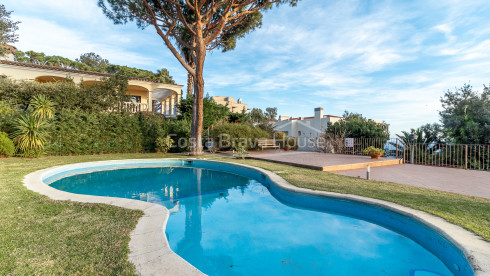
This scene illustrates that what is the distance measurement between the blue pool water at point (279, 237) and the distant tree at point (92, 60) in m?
55.8

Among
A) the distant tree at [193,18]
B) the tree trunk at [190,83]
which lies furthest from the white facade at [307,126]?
the tree trunk at [190,83]

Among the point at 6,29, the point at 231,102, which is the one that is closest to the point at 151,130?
the point at 6,29

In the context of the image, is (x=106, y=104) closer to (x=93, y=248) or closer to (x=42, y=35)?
(x=42, y=35)

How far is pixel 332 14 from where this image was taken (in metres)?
12.3

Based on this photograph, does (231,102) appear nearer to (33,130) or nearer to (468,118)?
(33,130)

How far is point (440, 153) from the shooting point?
10.3 m

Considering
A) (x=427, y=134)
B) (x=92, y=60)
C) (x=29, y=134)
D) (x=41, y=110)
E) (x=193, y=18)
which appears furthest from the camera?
(x=92, y=60)

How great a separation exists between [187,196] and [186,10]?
1256 cm

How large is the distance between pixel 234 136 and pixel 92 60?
176ft

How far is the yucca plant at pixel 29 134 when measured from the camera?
1002 cm

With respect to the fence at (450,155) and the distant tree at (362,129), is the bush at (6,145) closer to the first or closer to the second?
the distant tree at (362,129)

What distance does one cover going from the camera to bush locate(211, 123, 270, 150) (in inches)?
589

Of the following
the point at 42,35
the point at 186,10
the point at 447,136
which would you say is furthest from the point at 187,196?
the point at 42,35

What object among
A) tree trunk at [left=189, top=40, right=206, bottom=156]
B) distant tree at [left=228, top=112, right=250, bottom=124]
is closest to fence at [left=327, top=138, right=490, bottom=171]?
tree trunk at [left=189, top=40, right=206, bottom=156]
